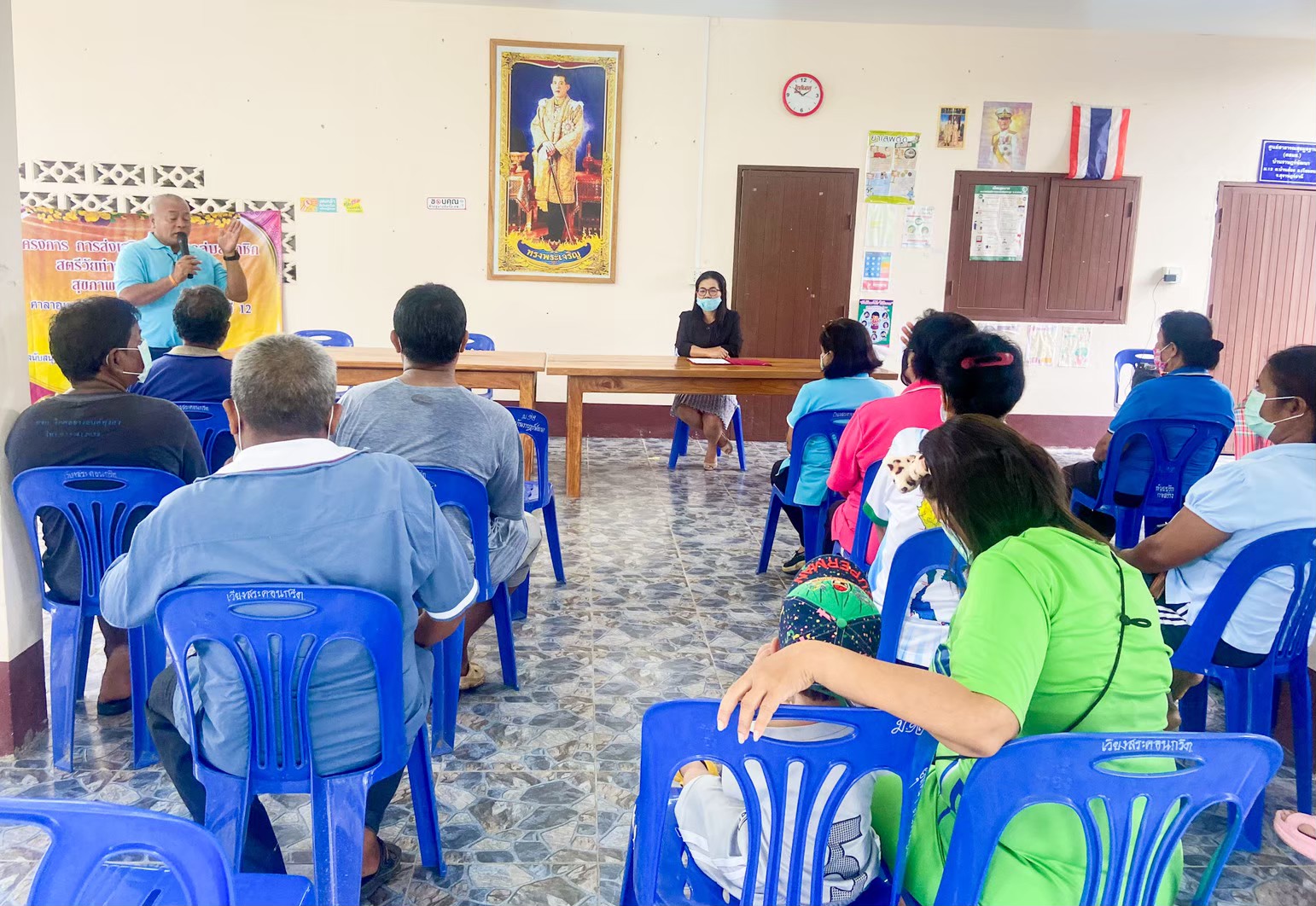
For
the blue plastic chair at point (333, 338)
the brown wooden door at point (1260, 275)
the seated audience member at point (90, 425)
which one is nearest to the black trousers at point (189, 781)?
the seated audience member at point (90, 425)

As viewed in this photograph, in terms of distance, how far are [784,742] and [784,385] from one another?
4132 mm

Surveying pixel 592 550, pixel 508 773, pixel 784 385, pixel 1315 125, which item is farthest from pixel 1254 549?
pixel 1315 125

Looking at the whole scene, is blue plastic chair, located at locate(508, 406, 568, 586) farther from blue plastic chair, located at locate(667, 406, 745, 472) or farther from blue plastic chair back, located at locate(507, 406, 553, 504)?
blue plastic chair, located at locate(667, 406, 745, 472)

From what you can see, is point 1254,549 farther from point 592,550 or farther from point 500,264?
point 500,264

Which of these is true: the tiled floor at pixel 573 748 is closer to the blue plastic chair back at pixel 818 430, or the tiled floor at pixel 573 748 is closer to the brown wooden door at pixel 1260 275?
the blue plastic chair back at pixel 818 430

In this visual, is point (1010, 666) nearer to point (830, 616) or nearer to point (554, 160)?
point (830, 616)

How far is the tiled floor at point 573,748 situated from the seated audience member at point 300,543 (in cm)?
47

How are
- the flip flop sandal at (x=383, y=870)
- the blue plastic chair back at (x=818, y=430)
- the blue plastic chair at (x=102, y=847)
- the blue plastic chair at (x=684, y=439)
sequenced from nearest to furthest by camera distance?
the blue plastic chair at (x=102, y=847), the flip flop sandal at (x=383, y=870), the blue plastic chair back at (x=818, y=430), the blue plastic chair at (x=684, y=439)

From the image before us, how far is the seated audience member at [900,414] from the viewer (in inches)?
119

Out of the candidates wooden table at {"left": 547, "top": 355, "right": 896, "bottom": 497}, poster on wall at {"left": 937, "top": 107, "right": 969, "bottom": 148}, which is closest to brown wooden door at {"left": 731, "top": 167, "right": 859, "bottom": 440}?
poster on wall at {"left": 937, "top": 107, "right": 969, "bottom": 148}

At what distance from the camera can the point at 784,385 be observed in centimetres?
529

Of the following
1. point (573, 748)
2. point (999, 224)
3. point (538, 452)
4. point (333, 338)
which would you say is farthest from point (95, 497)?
point (999, 224)

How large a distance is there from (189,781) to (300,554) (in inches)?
25.1

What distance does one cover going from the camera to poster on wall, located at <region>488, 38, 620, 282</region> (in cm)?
650
